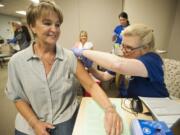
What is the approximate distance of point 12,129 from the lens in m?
2.30

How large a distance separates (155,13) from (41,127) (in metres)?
3.84

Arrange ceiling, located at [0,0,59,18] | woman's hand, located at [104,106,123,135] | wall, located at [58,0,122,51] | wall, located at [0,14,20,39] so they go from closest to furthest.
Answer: woman's hand, located at [104,106,123,135], wall, located at [0,14,20,39], ceiling, located at [0,0,59,18], wall, located at [58,0,122,51]

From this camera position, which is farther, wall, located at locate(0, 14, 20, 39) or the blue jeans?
wall, located at locate(0, 14, 20, 39)

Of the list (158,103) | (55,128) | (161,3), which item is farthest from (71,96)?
(161,3)

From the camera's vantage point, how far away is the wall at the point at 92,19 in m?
4.24

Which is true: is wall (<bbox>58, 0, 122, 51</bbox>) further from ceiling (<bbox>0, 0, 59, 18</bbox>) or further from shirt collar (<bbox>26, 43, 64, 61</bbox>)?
shirt collar (<bbox>26, 43, 64, 61</bbox>)

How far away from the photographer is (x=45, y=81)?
1.12 meters

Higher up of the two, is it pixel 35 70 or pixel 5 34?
pixel 5 34

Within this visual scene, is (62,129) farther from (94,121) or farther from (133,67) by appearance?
(133,67)

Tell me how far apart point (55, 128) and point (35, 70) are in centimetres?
42

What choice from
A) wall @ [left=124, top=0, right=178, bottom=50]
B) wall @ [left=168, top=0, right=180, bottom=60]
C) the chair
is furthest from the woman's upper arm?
wall @ [left=168, top=0, right=180, bottom=60]

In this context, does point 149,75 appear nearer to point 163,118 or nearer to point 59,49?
point 163,118

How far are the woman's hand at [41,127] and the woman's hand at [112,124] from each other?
1.31 feet

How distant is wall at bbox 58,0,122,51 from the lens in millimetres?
4242
